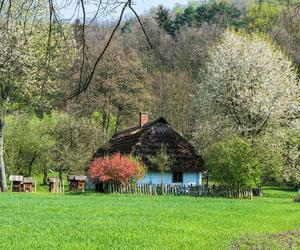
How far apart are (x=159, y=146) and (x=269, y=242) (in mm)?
25895

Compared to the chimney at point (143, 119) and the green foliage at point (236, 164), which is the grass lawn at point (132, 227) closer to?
the green foliage at point (236, 164)

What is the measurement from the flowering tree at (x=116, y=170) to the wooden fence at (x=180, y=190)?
475 millimetres

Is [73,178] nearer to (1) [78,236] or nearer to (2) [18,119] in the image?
(2) [18,119]

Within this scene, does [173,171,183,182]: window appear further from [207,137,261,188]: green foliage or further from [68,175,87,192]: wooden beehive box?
[68,175,87,192]: wooden beehive box

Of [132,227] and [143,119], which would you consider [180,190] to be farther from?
[132,227]

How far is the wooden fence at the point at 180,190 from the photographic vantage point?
3009 centimetres

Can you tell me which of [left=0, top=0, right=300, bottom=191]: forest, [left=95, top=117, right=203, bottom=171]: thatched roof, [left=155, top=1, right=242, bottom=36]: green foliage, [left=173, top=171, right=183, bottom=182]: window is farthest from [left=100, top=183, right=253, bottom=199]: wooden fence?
[left=155, top=1, right=242, bottom=36]: green foliage

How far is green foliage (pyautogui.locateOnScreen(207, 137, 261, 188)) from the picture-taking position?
2996cm

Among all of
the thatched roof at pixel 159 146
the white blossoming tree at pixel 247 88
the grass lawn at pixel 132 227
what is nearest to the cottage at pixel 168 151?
the thatched roof at pixel 159 146

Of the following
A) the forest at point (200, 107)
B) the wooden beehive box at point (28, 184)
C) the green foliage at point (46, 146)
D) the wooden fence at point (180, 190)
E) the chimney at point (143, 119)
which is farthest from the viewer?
the green foliage at point (46, 146)

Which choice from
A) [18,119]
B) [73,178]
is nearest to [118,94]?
[18,119]

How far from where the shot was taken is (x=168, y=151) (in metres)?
36.8

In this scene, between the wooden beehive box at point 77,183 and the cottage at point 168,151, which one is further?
the wooden beehive box at point 77,183

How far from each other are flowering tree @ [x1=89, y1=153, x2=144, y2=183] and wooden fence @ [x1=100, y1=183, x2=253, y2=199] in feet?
Answer: 1.56
